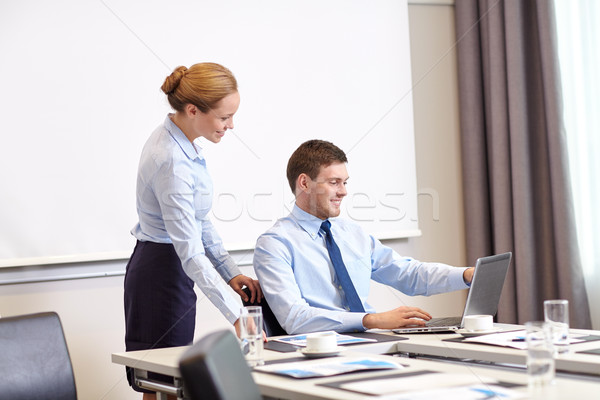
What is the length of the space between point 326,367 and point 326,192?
3.17ft

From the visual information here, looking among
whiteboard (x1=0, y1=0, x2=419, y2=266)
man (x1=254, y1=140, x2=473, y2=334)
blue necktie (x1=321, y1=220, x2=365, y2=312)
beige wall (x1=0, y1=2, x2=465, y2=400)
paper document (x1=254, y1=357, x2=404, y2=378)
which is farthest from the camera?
beige wall (x1=0, y1=2, x2=465, y2=400)

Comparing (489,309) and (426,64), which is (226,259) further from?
(426,64)

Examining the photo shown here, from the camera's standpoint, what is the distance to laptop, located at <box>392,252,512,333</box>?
6.51 ft

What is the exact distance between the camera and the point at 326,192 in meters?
2.40

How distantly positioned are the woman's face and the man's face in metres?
0.36

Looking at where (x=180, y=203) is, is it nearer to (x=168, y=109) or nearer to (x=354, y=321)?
(x=354, y=321)

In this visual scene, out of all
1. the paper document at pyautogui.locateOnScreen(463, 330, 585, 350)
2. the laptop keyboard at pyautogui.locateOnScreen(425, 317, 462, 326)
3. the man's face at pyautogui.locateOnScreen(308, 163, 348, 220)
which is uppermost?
the man's face at pyautogui.locateOnScreen(308, 163, 348, 220)

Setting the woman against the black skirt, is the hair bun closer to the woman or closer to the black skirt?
the woman

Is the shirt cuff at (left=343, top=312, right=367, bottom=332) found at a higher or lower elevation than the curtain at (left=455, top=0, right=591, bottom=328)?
lower

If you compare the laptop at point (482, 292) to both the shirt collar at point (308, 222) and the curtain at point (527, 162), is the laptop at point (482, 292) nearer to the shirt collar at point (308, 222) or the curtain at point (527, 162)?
the shirt collar at point (308, 222)

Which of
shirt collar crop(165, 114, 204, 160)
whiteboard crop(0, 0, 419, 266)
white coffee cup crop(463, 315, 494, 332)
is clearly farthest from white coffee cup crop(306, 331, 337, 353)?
whiteboard crop(0, 0, 419, 266)

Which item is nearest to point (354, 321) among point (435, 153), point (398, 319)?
point (398, 319)

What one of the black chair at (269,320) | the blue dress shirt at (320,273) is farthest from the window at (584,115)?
the black chair at (269,320)

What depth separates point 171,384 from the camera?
1.73 meters
